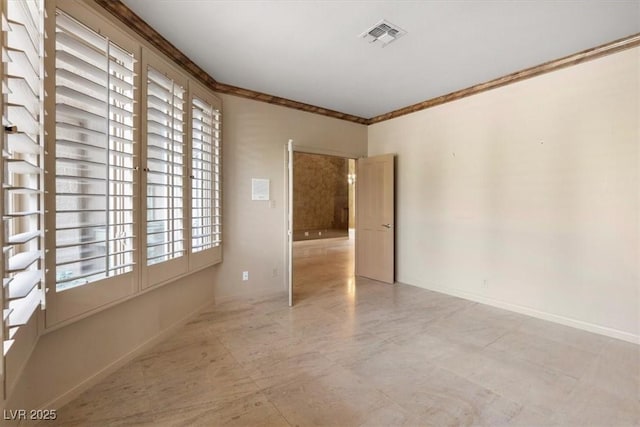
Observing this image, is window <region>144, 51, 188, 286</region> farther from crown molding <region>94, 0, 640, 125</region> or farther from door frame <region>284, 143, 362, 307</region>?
door frame <region>284, 143, 362, 307</region>

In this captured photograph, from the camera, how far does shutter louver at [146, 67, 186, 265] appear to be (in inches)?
100

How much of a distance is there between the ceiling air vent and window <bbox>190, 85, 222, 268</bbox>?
195 centimetres

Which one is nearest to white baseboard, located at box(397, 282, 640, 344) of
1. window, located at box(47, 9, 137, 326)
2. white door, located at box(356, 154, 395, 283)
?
white door, located at box(356, 154, 395, 283)

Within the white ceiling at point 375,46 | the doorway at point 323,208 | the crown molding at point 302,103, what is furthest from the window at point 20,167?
the doorway at point 323,208

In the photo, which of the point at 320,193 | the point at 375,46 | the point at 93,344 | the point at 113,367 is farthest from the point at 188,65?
the point at 320,193

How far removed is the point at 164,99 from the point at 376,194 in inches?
136

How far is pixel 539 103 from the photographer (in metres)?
3.26

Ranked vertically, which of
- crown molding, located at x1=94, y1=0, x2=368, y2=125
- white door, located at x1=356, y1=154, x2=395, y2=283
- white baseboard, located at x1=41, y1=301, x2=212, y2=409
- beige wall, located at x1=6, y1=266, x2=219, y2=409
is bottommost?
white baseboard, located at x1=41, y1=301, x2=212, y2=409

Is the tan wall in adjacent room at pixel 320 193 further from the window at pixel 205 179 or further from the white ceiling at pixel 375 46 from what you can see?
the white ceiling at pixel 375 46

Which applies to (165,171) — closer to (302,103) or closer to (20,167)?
(20,167)

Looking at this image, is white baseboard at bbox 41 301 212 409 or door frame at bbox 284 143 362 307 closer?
white baseboard at bbox 41 301 212 409

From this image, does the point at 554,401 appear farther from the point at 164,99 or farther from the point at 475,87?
the point at 164,99

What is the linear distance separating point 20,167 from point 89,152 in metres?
0.76

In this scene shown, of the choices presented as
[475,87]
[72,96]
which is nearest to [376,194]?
[475,87]
